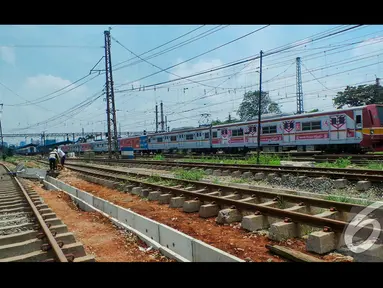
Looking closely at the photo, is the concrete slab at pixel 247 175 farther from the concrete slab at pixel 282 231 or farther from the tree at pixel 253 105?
the tree at pixel 253 105

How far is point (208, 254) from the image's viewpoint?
4.20 meters

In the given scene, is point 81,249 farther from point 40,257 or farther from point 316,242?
point 316,242

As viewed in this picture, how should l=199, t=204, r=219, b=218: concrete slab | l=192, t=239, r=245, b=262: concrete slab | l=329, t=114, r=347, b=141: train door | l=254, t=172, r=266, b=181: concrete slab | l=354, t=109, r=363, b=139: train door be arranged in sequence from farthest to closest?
1. l=329, t=114, r=347, b=141: train door
2. l=354, t=109, r=363, b=139: train door
3. l=254, t=172, r=266, b=181: concrete slab
4. l=199, t=204, r=219, b=218: concrete slab
5. l=192, t=239, r=245, b=262: concrete slab

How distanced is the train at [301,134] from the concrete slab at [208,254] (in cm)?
1803

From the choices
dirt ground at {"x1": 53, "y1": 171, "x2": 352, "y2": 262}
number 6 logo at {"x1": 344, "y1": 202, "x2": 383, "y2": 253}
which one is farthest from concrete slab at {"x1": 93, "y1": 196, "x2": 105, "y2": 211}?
number 6 logo at {"x1": 344, "y1": 202, "x2": 383, "y2": 253}

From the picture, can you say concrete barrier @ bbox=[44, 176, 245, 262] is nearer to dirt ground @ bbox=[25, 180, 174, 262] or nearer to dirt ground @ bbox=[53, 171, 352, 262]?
dirt ground @ bbox=[25, 180, 174, 262]

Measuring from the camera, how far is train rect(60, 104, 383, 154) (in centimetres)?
1944

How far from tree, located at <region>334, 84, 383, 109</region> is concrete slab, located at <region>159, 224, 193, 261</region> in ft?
147

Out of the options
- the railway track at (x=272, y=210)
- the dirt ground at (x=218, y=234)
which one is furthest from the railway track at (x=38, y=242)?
the railway track at (x=272, y=210)

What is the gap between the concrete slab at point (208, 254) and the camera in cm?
388

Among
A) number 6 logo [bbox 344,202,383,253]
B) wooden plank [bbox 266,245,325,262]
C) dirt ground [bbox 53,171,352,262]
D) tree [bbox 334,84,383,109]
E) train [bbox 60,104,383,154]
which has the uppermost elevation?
tree [bbox 334,84,383,109]

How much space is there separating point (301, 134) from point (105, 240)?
64.3 ft

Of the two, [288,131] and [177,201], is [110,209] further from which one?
[288,131]
